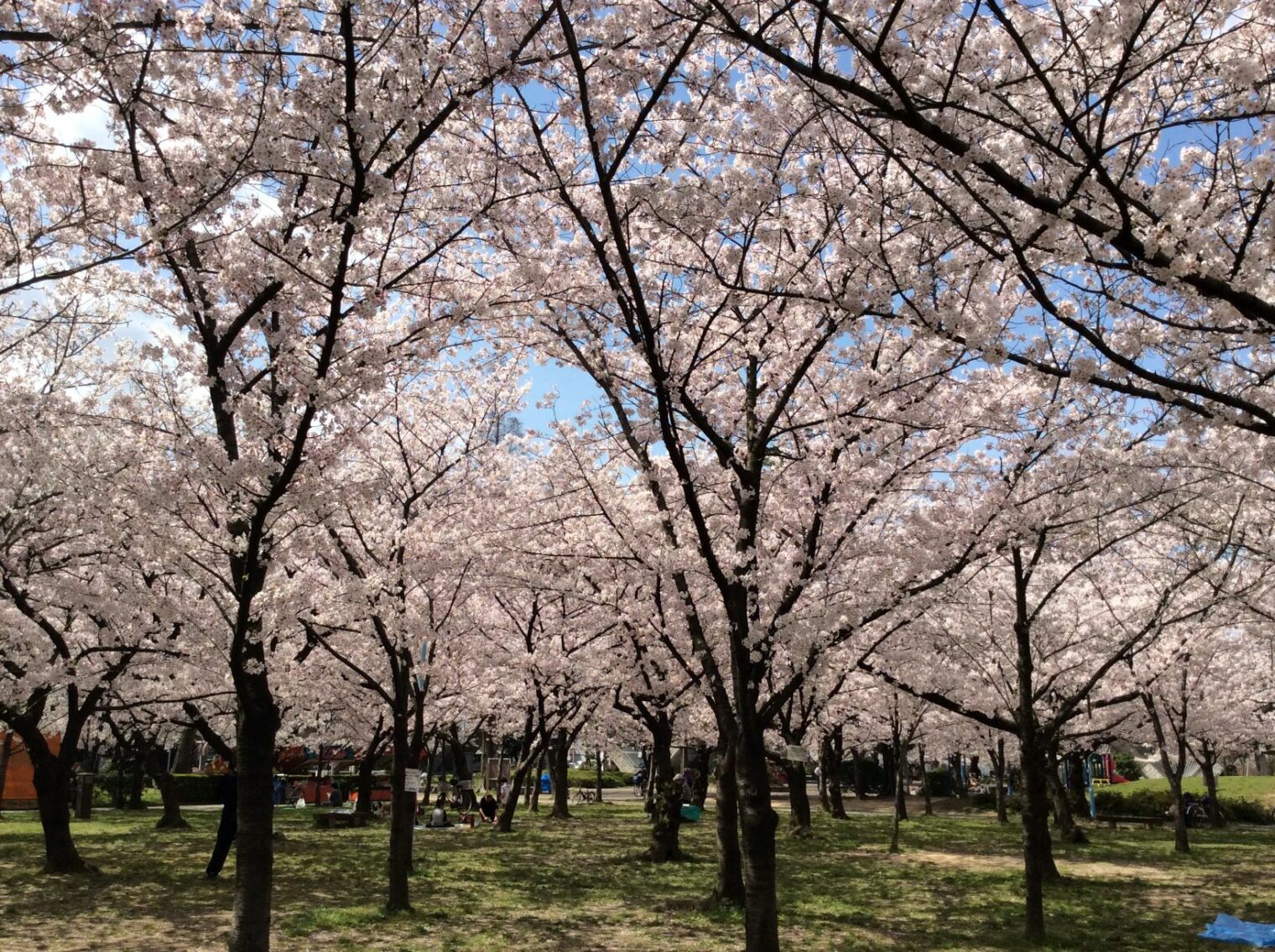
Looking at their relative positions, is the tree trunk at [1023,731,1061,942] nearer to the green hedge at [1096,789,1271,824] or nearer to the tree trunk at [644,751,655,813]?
the tree trunk at [644,751,655,813]

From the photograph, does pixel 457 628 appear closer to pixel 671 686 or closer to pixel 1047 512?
pixel 671 686

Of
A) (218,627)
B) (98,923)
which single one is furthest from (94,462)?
(98,923)

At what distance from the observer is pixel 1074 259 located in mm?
4965

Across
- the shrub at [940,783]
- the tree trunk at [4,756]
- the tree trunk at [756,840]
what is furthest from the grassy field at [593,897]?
the shrub at [940,783]

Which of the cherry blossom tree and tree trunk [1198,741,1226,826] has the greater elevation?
the cherry blossom tree

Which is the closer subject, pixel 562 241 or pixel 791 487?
pixel 562 241

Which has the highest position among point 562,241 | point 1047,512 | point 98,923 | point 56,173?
point 562,241

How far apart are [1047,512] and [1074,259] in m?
5.26

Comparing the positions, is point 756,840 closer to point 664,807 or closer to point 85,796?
point 664,807

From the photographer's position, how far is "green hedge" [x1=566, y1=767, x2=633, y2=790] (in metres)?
47.0

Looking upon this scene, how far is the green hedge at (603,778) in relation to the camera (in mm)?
47000

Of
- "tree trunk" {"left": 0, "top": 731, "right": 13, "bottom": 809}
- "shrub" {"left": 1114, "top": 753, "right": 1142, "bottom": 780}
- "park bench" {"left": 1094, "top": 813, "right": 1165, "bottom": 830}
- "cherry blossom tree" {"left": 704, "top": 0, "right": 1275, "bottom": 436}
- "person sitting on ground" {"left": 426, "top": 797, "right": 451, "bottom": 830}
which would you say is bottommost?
"park bench" {"left": 1094, "top": 813, "right": 1165, "bottom": 830}

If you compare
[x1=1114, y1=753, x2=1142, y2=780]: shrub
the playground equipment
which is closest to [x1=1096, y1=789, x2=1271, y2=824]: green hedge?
the playground equipment

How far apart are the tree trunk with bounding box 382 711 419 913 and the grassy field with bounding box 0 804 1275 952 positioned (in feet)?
1.18
